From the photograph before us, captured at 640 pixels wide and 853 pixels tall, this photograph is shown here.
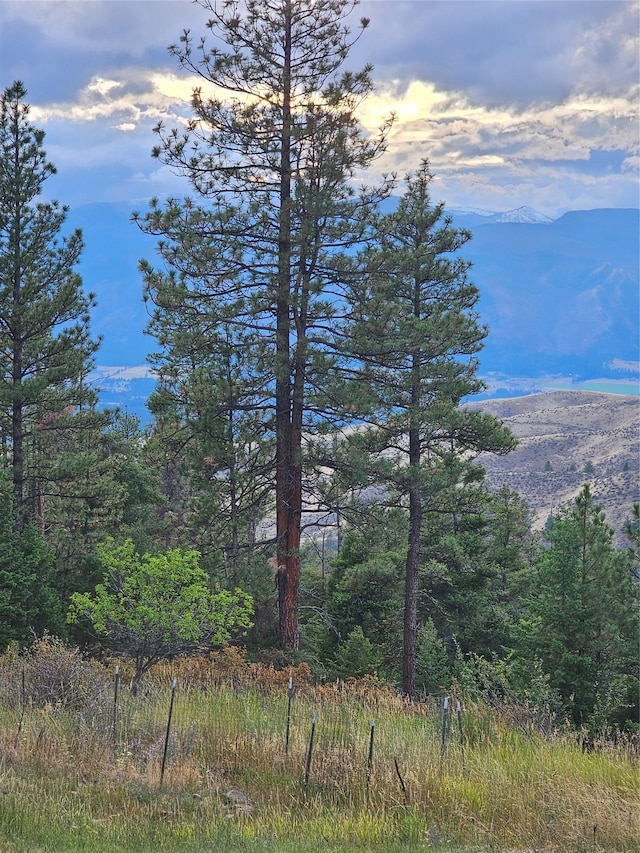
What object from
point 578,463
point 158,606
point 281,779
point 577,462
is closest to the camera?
point 281,779

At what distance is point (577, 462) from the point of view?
151 metres

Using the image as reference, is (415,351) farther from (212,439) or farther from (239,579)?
(239,579)

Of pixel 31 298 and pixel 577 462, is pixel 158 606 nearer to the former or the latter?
pixel 31 298

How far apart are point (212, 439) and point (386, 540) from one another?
4.57 metres

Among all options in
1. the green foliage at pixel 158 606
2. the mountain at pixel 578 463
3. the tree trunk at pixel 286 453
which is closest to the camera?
the green foliage at pixel 158 606

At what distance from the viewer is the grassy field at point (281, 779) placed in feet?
17.8

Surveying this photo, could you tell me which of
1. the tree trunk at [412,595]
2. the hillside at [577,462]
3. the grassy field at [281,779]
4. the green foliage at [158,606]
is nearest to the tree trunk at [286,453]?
the tree trunk at [412,595]

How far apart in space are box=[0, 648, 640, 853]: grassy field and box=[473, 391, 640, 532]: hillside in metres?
98.0

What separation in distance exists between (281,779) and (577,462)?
6112 inches

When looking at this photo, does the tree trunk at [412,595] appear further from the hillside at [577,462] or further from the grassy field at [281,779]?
the hillside at [577,462]

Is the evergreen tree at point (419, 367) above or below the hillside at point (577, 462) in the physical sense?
below

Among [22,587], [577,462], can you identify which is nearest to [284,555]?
[22,587]

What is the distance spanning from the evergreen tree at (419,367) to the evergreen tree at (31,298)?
25.2 feet

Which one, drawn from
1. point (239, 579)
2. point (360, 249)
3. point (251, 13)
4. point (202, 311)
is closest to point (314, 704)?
point (239, 579)
